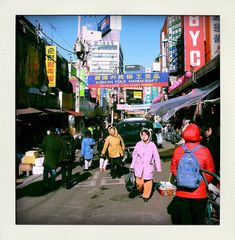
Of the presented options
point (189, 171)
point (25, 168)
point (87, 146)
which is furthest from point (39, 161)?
point (189, 171)

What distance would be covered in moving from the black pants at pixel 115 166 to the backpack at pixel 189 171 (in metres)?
5.67

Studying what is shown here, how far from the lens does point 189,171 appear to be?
5359mm

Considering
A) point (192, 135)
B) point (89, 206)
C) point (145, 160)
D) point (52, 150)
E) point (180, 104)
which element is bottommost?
point (89, 206)

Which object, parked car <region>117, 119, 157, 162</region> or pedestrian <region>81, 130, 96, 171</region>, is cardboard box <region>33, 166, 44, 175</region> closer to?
pedestrian <region>81, 130, 96, 171</region>

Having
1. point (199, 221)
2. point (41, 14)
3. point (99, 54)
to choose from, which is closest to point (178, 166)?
point (199, 221)

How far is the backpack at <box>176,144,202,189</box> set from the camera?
534 centimetres

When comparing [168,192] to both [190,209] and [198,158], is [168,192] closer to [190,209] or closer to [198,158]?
[190,209]

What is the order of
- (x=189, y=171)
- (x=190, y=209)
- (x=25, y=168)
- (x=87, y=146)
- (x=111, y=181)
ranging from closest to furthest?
(x=189, y=171)
(x=190, y=209)
(x=111, y=181)
(x=25, y=168)
(x=87, y=146)

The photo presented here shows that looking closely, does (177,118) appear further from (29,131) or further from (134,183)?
(134,183)

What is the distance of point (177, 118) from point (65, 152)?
49.9ft

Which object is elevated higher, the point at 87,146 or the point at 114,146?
the point at 114,146

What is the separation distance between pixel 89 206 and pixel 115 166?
3.39 m

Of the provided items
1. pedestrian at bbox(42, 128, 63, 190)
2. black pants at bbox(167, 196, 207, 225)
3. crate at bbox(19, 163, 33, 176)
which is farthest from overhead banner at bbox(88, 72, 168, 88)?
black pants at bbox(167, 196, 207, 225)

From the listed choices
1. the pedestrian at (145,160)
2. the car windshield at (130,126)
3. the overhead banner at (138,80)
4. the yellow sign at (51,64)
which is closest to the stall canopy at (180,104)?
the car windshield at (130,126)
